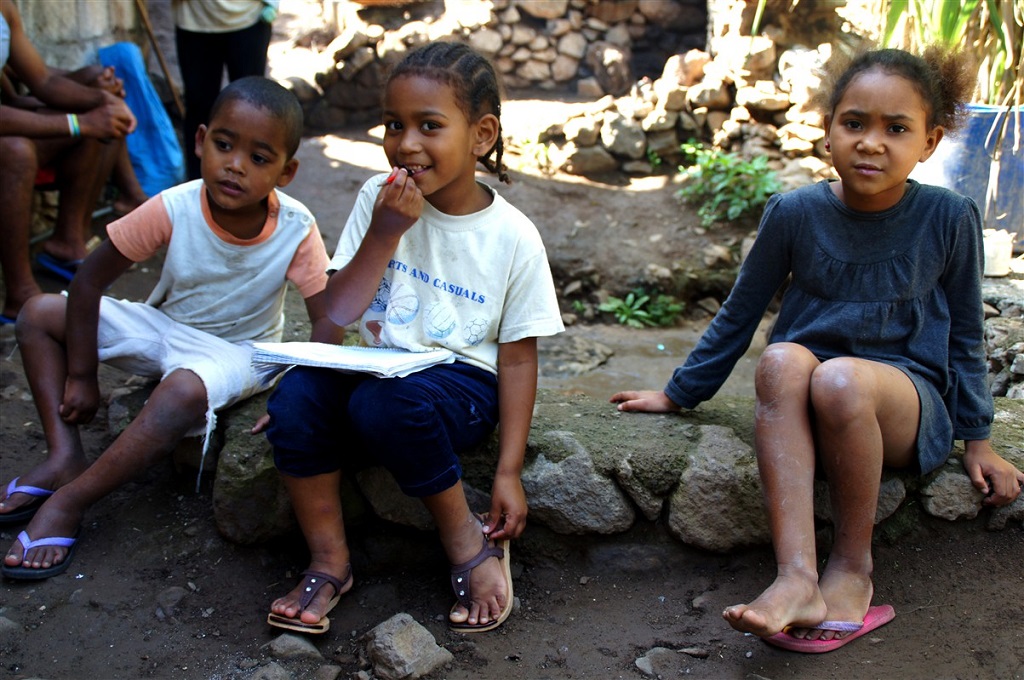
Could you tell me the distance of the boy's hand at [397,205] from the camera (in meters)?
2.01

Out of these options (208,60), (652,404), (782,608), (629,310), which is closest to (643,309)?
(629,310)

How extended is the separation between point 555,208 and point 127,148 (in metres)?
2.41

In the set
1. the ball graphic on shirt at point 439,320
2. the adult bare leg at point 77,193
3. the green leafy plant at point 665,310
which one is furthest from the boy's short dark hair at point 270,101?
the green leafy plant at point 665,310

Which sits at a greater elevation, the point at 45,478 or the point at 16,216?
the point at 16,216

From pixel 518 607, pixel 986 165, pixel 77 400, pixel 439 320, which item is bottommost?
pixel 518 607

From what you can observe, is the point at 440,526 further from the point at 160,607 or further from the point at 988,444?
the point at 988,444

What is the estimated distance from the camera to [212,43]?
14.6ft

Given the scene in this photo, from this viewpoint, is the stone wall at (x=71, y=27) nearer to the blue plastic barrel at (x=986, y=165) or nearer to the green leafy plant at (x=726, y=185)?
the green leafy plant at (x=726, y=185)

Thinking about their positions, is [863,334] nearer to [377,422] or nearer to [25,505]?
[377,422]

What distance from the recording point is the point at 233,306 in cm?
254

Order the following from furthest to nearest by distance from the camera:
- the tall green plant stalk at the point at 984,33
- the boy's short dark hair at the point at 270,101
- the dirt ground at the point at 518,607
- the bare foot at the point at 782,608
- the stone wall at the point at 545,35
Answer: the stone wall at the point at 545,35 < the tall green plant stalk at the point at 984,33 < the boy's short dark hair at the point at 270,101 < the dirt ground at the point at 518,607 < the bare foot at the point at 782,608

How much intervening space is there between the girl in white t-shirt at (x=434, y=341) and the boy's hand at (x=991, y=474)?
106 centimetres

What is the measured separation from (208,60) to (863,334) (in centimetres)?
355

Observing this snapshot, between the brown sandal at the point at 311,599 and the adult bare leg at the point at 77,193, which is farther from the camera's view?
the adult bare leg at the point at 77,193
